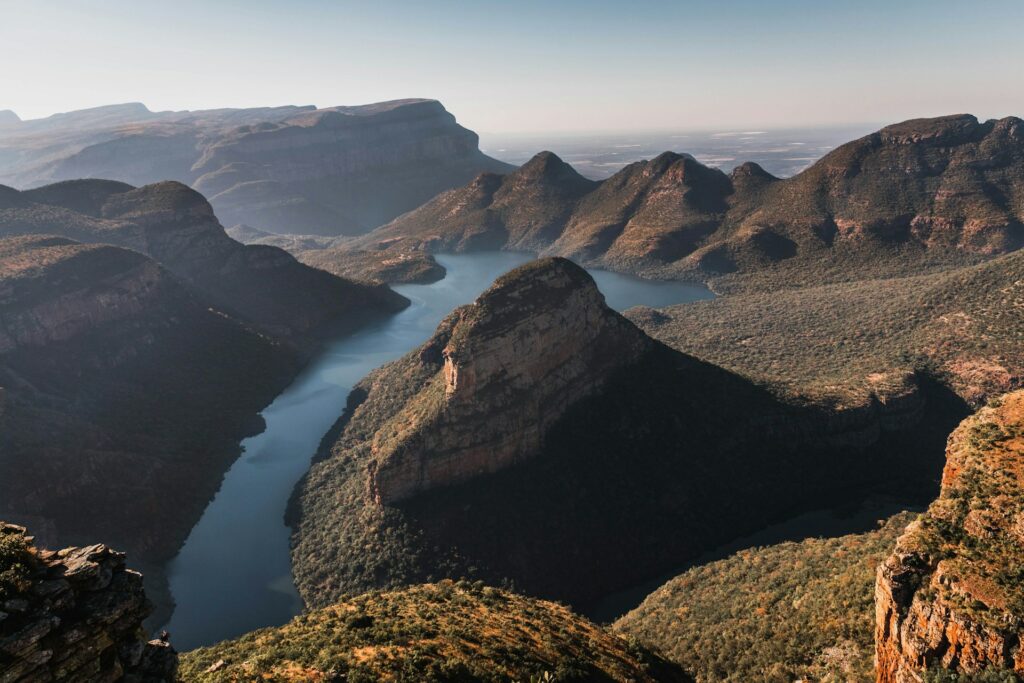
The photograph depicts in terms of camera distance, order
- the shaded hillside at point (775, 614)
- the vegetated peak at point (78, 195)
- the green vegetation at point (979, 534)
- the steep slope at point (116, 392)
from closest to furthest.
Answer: the green vegetation at point (979, 534) → the shaded hillside at point (775, 614) → the steep slope at point (116, 392) → the vegetated peak at point (78, 195)

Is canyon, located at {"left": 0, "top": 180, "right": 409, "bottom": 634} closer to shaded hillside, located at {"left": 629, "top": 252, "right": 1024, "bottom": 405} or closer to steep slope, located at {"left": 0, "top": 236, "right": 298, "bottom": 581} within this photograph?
steep slope, located at {"left": 0, "top": 236, "right": 298, "bottom": 581}

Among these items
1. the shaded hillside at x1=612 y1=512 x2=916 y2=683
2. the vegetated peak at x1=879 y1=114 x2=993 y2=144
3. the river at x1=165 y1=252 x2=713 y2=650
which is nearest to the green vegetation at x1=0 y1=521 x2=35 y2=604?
the shaded hillside at x1=612 y1=512 x2=916 y2=683

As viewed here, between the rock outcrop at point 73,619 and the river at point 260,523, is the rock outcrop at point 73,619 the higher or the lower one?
the higher one

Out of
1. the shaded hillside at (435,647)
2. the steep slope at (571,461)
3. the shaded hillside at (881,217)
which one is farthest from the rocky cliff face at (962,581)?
the shaded hillside at (881,217)

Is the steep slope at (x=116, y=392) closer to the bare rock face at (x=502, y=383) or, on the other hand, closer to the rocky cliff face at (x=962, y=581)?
the bare rock face at (x=502, y=383)

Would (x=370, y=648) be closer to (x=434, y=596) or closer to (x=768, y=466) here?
(x=434, y=596)

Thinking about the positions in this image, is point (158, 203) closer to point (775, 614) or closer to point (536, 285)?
point (536, 285)

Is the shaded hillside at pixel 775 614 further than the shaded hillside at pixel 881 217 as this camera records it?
No
